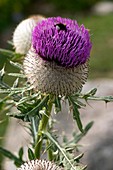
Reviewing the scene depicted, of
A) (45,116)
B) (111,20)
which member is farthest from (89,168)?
(111,20)

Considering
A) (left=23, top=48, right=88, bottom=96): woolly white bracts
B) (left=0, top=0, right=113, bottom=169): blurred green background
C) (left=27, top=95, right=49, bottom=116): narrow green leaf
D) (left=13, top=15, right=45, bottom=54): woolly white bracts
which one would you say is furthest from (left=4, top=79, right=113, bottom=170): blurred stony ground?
(left=0, top=0, right=113, bottom=169): blurred green background

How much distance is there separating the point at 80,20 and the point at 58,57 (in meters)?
14.5

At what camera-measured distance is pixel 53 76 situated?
9.22 ft

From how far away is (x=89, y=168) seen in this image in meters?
6.43

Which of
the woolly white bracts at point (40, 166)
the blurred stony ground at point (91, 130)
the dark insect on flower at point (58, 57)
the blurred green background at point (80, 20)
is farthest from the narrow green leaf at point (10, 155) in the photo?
the blurred green background at point (80, 20)

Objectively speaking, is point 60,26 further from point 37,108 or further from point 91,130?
point 91,130

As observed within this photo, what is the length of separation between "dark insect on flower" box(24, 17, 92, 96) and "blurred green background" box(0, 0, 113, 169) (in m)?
9.40

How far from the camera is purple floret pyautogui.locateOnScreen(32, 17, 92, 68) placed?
260 cm

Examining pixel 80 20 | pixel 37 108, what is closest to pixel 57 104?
pixel 37 108

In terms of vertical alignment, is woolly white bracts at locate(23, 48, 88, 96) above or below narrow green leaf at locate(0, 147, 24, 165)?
above

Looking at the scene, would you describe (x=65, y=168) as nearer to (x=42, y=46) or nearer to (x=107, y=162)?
(x=42, y=46)

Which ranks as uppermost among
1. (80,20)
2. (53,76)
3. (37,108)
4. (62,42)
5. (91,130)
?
(80,20)

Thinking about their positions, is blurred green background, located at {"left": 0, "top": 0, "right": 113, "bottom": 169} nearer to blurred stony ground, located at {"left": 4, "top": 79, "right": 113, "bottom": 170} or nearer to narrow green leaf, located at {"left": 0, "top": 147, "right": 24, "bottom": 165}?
blurred stony ground, located at {"left": 4, "top": 79, "right": 113, "bottom": 170}

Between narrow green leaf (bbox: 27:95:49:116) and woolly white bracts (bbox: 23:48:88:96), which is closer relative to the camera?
narrow green leaf (bbox: 27:95:49:116)
